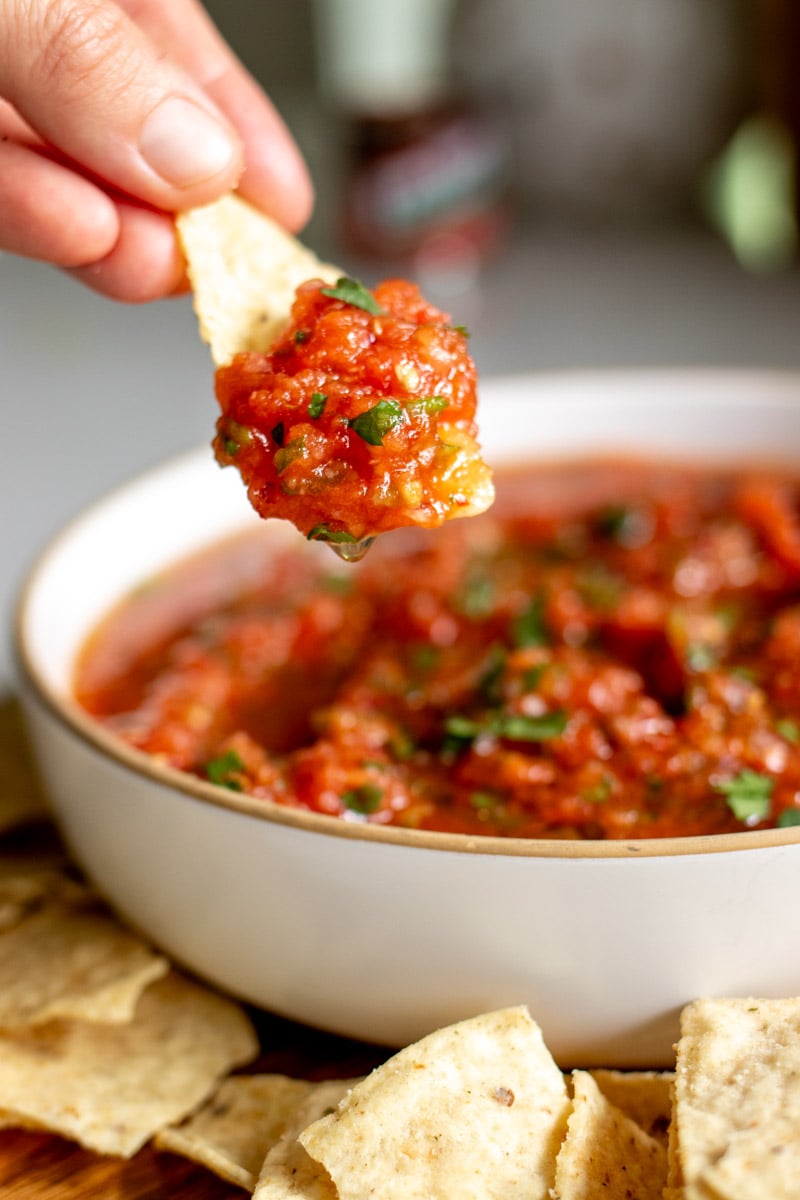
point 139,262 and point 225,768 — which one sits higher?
point 139,262

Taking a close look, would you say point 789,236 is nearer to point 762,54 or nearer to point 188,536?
point 762,54

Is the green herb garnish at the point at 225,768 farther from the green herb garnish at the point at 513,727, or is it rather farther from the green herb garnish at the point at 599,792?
the green herb garnish at the point at 599,792

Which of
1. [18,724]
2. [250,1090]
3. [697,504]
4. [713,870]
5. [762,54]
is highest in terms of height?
[762,54]

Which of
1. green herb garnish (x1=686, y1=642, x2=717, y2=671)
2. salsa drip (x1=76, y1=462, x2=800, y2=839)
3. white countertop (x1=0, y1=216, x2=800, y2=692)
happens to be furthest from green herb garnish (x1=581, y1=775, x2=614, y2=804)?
white countertop (x1=0, y1=216, x2=800, y2=692)

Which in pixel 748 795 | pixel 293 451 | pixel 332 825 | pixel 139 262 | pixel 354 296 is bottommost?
pixel 748 795

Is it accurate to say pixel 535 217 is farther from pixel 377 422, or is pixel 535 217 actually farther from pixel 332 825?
pixel 332 825

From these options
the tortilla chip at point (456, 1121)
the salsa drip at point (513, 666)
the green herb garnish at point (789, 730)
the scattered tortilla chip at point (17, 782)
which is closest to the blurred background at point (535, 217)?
the salsa drip at point (513, 666)

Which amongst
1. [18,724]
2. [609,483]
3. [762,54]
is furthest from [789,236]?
[18,724]

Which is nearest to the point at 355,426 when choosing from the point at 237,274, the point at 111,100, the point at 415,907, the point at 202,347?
the point at 237,274
